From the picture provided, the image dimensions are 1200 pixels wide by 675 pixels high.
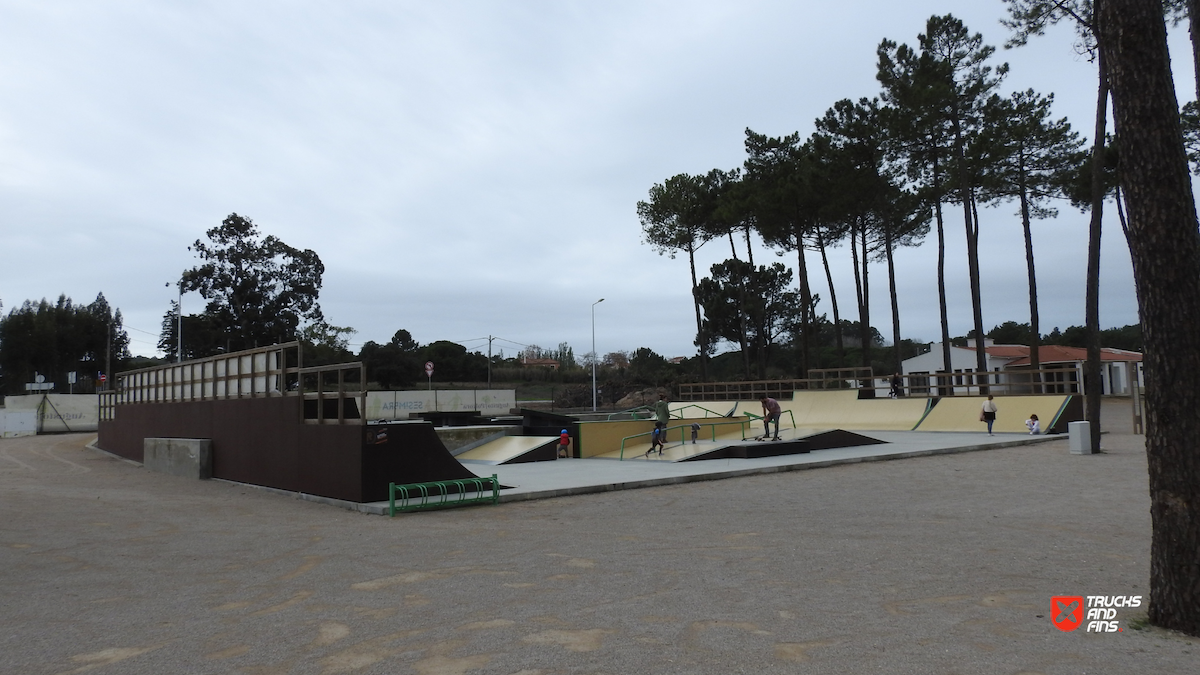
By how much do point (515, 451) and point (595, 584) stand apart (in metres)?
13.4

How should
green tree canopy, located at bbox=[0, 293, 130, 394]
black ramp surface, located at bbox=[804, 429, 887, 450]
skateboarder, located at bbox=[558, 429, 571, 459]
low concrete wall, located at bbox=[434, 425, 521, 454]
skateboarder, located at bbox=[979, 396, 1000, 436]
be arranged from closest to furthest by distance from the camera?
black ramp surface, located at bbox=[804, 429, 887, 450]
skateboarder, located at bbox=[558, 429, 571, 459]
low concrete wall, located at bbox=[434, 425, 521, 454]
skateboarder, located at bbox=[979, 396, 1000, 436]
green tree canopy, located at bbox=[0, 293, 130, 394]

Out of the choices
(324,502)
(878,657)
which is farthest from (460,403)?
(878,657)

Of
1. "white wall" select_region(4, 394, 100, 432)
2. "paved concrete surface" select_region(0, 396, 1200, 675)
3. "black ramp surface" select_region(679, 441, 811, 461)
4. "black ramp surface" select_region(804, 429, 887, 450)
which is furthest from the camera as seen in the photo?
"white wall" select_region(4, 394, 100, 432)

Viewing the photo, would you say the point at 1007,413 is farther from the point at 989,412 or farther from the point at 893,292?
the point at 893,292

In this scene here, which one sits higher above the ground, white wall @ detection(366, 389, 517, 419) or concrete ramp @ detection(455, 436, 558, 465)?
white wall @ detection(366, 389, 517, 419)

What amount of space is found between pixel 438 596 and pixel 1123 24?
6.17m

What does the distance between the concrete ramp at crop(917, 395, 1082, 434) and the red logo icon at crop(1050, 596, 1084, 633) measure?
66.7 ft

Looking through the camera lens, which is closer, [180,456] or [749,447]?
[749,447]

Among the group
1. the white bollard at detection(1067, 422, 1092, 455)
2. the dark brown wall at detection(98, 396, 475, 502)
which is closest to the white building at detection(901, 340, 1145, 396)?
the white bollard at detection(1067, 422, 1092, 455)

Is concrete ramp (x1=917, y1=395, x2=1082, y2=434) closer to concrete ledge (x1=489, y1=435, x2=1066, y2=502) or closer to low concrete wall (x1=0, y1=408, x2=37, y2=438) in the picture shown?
concrete ledge (x1=489, y1=435, x2=1066, y2=502)

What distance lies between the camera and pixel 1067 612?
4965 mm

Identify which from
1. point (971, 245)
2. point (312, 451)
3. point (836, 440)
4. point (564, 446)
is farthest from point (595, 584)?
point (971, 245)

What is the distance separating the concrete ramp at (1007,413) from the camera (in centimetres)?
2323

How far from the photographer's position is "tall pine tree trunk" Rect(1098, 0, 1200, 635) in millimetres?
4418
